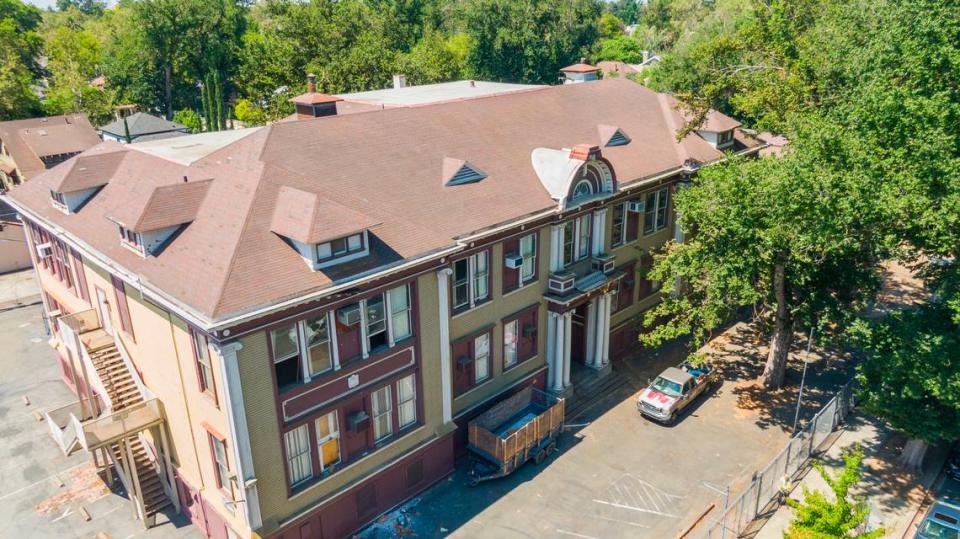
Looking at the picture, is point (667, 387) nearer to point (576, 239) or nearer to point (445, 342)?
point (576, 239)

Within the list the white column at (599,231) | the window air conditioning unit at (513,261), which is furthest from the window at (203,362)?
the white column at (599,231)

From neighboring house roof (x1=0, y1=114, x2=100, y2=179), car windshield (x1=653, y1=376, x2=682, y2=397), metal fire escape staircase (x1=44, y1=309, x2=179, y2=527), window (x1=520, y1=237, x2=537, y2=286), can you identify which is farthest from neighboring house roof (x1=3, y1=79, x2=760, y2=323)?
neighboring house roof (x1=0, y1=114, x2=100, y2=179)

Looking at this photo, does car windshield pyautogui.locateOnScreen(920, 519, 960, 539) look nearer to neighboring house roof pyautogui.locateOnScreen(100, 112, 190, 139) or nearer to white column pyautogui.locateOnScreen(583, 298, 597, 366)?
white column pyautogui.locateOnScreen(583, 298, 597, 366)

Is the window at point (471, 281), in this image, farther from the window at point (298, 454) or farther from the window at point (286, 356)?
the window at point (298, 454)

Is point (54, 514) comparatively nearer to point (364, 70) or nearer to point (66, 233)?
point (66, 233)

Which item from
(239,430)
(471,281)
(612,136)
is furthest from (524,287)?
(239,430)

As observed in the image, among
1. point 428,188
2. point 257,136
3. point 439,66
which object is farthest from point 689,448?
point 439,66
